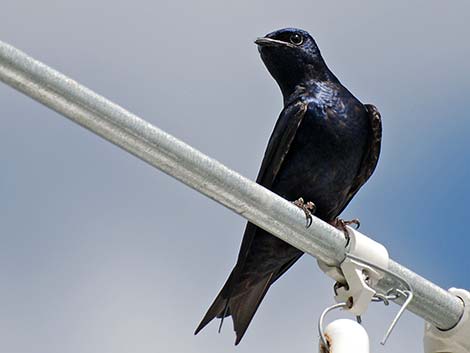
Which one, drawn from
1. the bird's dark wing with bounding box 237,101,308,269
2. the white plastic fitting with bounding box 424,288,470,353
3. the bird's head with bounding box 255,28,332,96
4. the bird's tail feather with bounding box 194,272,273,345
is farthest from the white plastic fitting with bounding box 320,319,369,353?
the bird's head with bounding box 255,28,332,96

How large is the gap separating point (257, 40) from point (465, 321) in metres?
3.60

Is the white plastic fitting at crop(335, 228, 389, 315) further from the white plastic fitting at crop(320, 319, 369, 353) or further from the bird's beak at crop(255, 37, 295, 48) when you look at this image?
the bird's beak at crop(255, 37, 295, 48)

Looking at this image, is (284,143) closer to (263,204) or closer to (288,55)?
(288,55)

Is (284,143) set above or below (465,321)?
above

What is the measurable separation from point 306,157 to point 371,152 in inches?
18.9

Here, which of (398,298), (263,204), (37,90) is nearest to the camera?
(37,90)

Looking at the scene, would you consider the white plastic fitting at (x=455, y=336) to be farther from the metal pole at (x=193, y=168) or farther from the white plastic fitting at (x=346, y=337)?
the white plastic fitting at (x=346, y=337)

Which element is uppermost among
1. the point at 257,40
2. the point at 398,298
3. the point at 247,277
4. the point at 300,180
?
the point at 257,40

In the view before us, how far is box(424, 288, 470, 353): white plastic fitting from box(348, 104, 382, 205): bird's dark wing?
9.22 ft

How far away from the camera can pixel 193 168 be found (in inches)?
167

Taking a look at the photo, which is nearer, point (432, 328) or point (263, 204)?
point (263, 204)

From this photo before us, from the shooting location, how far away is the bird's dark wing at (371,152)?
7.94 m

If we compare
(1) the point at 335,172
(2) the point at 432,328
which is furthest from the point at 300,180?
(2) the point at 432,328

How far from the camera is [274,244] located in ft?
24.5
